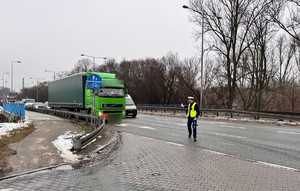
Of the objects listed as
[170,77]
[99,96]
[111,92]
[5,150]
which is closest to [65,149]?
[5,150]

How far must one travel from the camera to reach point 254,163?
22.1ft

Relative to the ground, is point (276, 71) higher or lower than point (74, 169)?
higher

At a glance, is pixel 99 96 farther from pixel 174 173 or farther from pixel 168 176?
pixel 168 176

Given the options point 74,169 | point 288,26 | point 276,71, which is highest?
→ point 288,26

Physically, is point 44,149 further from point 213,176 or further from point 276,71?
point 276,71

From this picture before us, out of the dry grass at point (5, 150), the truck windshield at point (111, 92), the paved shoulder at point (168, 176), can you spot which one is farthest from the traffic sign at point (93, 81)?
the paved shoulder at point (168, 176)

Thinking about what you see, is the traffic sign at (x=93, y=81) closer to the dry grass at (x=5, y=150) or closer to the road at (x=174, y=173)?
the dry grass at (x=5, y=150)

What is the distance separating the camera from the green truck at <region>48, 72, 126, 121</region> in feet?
58.1

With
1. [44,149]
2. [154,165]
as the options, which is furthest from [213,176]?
[44,149]

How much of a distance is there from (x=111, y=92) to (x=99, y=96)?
102 cm

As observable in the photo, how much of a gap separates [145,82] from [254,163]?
187 ft

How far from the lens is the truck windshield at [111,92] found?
58.3ft

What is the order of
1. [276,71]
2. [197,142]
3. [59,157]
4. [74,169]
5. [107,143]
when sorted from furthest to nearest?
[276,71] → [197,142] → [107,143] → [59,157] → [74,169]

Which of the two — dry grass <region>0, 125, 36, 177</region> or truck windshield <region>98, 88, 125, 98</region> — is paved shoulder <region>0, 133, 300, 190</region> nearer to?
dry grass <region>0, 125, 36, 177</region>
